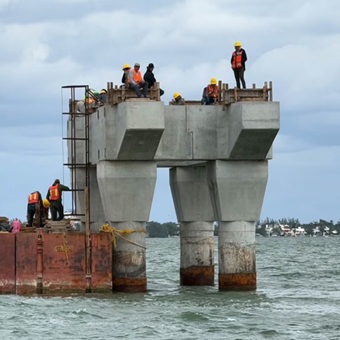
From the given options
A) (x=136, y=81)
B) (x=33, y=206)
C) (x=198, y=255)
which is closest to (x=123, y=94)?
(x=136, y=81)

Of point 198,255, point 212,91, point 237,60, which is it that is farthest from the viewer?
point 198,255

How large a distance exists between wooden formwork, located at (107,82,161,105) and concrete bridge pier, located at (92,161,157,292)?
215 centimetres

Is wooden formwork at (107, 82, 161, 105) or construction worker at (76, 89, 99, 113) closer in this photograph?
wooden formwork at (107, 82, 161, 105)

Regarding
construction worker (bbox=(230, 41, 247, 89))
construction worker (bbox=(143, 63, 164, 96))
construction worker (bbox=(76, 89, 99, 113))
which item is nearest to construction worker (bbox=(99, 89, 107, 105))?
construction worker (bbox=(76, 89, 99, 113))

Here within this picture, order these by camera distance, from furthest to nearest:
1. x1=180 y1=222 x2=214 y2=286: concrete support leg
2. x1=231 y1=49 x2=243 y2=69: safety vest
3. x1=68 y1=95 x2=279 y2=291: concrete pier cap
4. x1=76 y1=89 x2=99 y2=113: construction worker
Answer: x1=180 y1=222 x2=214 y2=286: concrete support leg
x1=76 y1=89 x2=99 y2=113: construction worker
x1=231 y1=49 x2=243 y2=69: safety vest
x1=68 y1=95 x2=279 y2=291: concrete pier cap

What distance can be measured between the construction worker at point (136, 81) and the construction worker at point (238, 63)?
11.3ft

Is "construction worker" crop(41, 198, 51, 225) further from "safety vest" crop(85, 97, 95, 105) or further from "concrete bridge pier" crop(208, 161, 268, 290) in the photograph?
"concrete bridge pier" crop(208, 161, 268, 290)

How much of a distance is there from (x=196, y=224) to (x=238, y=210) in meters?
6.25

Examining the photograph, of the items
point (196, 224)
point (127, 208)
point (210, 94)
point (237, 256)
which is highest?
point (210, 94)

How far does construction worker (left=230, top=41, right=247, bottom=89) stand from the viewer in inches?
1886

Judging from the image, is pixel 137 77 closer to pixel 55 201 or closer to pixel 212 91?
pixel 212 91

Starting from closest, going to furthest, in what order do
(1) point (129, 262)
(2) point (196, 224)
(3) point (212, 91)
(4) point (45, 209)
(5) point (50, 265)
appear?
(5) point (50, 265) < (1) point (129, 262) < (3) point (212, 91) < (4) point (45, 209) < (2) point (196, 224)

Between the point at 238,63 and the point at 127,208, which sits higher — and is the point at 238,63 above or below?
above

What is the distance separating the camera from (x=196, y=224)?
5322 centimetres
